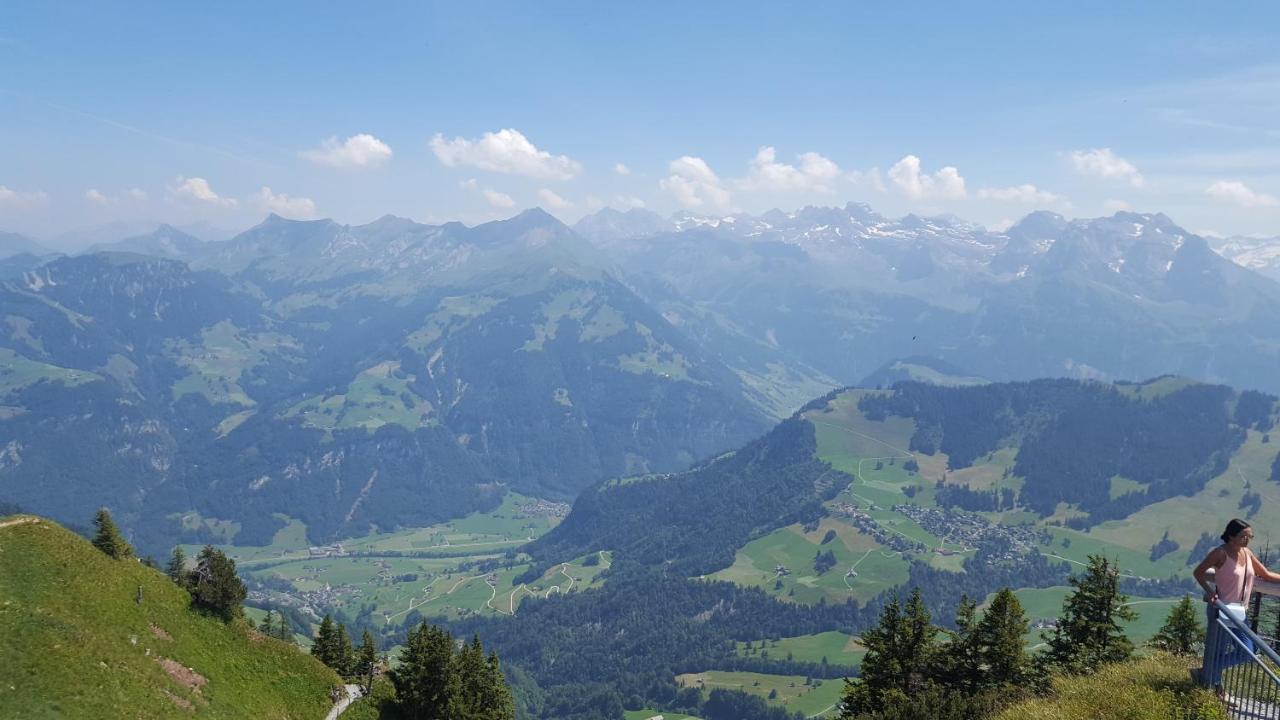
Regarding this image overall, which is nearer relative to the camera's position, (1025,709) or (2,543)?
(1025,709)

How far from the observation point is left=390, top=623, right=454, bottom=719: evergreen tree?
59938 millimetres

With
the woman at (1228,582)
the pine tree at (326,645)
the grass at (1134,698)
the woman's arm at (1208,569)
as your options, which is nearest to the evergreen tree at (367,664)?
the pine tree at (326,645)

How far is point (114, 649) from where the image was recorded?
48.7 m

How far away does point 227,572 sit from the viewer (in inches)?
2478

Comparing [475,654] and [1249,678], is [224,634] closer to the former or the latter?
[475,654]

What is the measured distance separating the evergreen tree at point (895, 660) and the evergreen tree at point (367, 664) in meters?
40.2

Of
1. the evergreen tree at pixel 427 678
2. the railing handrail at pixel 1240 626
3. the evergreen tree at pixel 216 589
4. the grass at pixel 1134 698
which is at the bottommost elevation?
the evergreen tree at pixel 427 678

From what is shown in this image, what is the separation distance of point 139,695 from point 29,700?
5917 mm

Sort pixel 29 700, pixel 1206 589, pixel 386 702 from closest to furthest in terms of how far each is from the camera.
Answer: pixel 1206 589 < pixel 29 700 < pixel 386 702

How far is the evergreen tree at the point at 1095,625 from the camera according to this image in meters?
48.3

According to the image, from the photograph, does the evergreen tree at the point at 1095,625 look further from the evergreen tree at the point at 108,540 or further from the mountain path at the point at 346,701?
the evergreen tree at the point at 108,540

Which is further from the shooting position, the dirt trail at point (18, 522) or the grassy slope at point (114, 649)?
the dirt trail at point (18, 522)

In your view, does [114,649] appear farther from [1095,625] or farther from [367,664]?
[1095,625]

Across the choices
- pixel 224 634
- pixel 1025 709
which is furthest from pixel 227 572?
pixel 1025 709
